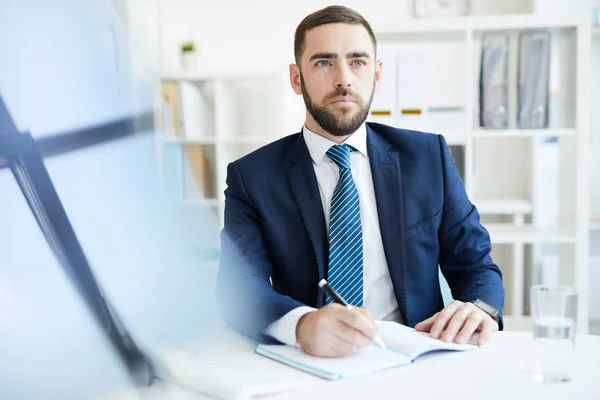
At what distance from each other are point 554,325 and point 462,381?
0.49 feet

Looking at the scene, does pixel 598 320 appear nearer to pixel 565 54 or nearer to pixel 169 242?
pixel 565 54

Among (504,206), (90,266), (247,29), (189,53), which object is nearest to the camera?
(90,266)

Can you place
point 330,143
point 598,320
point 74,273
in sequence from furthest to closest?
point 598,320, point 330,143, point 74,273

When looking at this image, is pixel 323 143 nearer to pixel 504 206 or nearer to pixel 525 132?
pixel 525 132

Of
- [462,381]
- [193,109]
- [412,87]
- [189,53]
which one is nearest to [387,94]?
[412,87]

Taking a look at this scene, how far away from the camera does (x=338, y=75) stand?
0.98m

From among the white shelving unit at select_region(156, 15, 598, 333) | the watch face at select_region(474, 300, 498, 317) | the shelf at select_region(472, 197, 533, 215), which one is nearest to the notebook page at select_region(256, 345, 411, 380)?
the watch face at select_region(474, 300, 498, 317)

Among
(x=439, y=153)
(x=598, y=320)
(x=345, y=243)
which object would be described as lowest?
(x=598, y=320)

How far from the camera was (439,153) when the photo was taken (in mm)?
1134

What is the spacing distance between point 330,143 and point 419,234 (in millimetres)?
238

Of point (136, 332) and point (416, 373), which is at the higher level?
point (136, 332)

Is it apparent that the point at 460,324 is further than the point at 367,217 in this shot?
No

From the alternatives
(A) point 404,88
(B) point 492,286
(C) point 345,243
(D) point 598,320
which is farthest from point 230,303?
(D) point 598,320

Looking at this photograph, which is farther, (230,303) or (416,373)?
(416,373)
